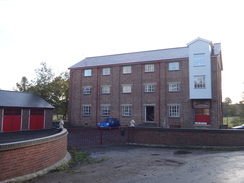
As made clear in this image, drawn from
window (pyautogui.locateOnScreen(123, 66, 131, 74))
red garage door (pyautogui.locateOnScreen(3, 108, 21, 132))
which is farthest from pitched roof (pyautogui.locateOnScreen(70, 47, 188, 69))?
red garage door (pyautogui.locateOnScreen(3, 108, 21, 132))

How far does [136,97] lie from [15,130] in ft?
48.7

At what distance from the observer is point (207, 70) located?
25219 mm

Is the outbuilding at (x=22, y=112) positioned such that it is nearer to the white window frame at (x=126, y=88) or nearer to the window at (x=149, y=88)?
the white window frame at (x=126, y=88)

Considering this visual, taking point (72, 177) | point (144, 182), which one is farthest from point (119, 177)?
point (72, 177)

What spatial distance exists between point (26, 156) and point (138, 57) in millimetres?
25769

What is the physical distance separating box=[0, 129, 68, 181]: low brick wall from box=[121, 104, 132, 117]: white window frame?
2036 cm

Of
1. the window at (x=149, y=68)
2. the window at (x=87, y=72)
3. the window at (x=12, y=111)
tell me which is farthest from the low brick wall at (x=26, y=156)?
the window at (x=87, y=72)

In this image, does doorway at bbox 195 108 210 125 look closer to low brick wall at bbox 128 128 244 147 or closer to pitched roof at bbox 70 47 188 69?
pitched roof at bbox 70 47 188 69

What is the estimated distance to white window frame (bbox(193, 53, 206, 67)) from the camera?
25.5m

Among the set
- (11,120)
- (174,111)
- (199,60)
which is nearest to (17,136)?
(11,120)

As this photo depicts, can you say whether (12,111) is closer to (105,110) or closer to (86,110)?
(86,110)

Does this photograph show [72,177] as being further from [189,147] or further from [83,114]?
[83,114]

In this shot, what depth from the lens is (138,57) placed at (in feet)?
103

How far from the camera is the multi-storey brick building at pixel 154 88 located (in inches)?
993
